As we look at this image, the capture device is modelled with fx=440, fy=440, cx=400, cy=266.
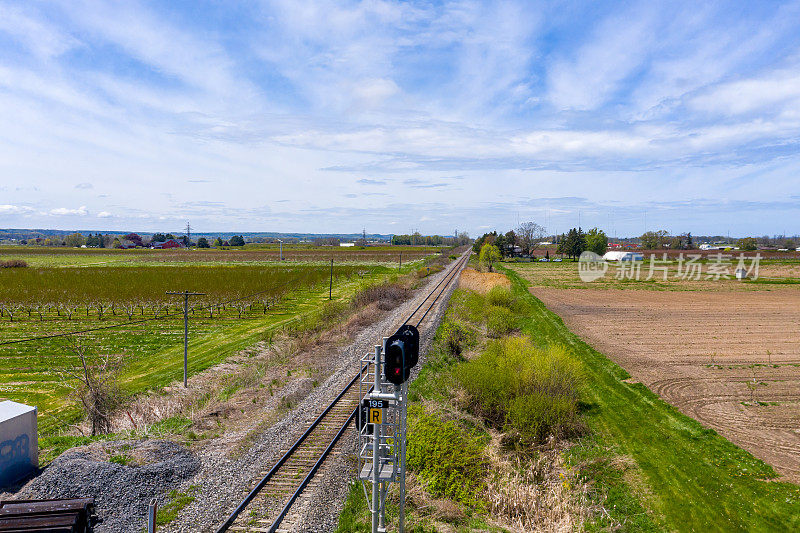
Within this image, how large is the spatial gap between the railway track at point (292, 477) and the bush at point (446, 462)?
101 inches

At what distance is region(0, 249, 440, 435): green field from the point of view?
2191 cm

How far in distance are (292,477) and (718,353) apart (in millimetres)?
25630

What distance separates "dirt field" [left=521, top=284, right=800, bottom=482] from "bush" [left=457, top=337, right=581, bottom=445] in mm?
5429

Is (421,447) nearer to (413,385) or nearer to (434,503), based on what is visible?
(434,503)

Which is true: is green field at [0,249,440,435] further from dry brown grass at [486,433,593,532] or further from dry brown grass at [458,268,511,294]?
dry brown grass at [486,433,593,532]

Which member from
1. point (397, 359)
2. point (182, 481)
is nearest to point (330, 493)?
point (182, 481)

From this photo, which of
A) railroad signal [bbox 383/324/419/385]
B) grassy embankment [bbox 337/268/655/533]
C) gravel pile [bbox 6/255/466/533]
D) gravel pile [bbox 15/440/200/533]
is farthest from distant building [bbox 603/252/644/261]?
railroad signal [bbox 383/324/419/385]

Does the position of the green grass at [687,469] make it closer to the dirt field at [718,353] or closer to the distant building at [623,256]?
the dirt field at [718,353]

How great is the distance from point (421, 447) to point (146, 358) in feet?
71.2

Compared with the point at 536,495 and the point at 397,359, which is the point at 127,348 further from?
the point at 397,359

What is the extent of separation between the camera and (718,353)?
2558cm

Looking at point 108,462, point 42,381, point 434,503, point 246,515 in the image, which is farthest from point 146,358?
point 434,503

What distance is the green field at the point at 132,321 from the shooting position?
71.9ft

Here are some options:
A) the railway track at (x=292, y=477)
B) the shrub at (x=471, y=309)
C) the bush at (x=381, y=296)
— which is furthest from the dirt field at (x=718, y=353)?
the bush at (x=381, y=296)
